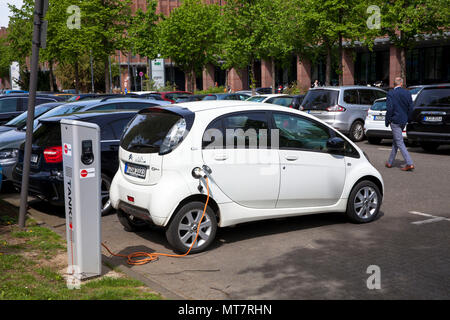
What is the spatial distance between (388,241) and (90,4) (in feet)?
107

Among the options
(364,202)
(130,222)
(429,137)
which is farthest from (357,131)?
(130,222)

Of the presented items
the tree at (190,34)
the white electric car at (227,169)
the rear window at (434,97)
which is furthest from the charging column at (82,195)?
the tree at (190,34)

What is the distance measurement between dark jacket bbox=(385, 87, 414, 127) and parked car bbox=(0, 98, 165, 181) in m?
5.31

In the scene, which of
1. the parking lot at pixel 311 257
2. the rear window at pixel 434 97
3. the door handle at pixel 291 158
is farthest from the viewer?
the rear window at pixel 434 97

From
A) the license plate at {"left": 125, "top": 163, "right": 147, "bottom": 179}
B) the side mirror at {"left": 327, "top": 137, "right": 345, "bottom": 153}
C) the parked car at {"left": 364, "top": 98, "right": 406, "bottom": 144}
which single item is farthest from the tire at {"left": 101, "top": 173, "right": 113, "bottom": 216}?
the parked car at {"left": 364, "top": 98, "right": 406, "bottom": 144}

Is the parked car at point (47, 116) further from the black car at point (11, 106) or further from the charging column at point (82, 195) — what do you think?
the black car at point (11, 106)

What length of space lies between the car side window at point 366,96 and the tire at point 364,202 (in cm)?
1114

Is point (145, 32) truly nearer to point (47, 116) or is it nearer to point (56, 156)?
point (47, 116)

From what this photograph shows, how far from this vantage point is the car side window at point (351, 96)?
1770 cm

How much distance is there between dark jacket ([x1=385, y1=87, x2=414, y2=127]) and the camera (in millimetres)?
11625

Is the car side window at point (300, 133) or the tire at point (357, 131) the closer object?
the car side window at point (300, 133)

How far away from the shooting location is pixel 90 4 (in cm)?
3519

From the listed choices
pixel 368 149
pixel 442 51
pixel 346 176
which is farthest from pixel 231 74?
pixel 346 176
